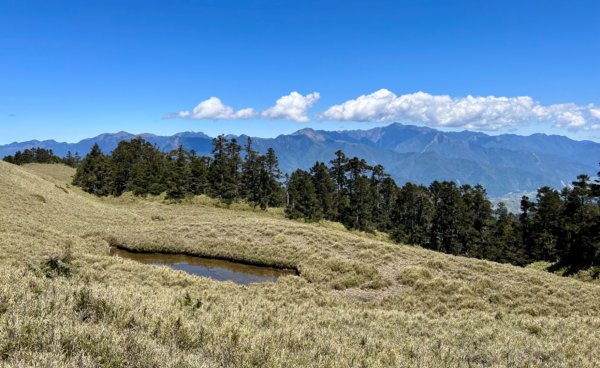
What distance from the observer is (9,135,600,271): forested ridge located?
72938 millimetres

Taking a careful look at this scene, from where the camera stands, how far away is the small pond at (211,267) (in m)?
23.8

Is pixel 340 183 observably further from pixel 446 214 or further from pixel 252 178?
pixel 446 214

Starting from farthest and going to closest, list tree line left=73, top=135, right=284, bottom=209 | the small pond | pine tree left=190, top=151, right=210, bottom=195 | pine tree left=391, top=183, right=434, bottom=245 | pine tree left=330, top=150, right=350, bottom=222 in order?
pine tree left=190, top=151, right=210, bottom=195 → pine tree left=330, top=150, right=350, bottom=222 → tree line left=73, top=135, right=284, bottom=209 → pine tree left=391, top=183, right=434, bottom=245 → the small pond

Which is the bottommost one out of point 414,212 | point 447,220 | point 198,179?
point 447,220

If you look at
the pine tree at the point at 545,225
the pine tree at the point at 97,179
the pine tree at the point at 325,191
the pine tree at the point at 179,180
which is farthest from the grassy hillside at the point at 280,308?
the pine tree at the point at 97,179

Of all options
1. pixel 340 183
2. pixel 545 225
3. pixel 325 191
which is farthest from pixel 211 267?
pixel 545 225

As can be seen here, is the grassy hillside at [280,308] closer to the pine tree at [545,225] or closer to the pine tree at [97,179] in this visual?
the pine tree at [545,225]

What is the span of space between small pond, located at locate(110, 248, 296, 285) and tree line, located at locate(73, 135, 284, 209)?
168ft

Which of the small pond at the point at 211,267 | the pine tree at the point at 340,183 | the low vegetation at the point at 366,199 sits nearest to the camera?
the small pond at the point at 211,267

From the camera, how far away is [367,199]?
263 feet

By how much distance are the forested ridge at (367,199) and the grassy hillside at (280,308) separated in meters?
45.4

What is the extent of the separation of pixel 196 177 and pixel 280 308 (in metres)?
Result: 79.0


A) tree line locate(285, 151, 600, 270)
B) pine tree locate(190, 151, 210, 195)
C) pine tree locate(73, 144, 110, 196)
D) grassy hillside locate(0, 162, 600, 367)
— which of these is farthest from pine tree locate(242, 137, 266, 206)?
grassy hillside locate(0, 162, 600, 367)

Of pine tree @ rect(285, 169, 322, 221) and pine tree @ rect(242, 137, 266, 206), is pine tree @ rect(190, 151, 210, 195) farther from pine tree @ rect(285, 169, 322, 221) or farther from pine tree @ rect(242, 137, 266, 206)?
pine tree @ rect(285, 169, 322, 221)
